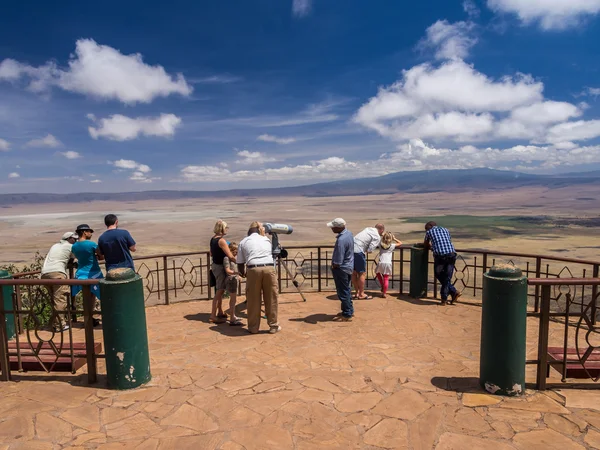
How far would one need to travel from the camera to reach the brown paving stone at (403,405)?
3678 mm

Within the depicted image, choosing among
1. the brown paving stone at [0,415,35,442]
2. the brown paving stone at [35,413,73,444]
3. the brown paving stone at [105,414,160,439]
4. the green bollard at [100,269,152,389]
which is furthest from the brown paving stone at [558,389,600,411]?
the brown paving stone at [0,415,35,442]

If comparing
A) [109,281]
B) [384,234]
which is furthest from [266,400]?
[384,234]

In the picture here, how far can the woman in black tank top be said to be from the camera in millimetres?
6309

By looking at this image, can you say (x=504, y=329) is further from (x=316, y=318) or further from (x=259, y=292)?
(x=316, y=318)

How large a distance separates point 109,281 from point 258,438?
2047mm

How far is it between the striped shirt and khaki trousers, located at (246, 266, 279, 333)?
330 cm

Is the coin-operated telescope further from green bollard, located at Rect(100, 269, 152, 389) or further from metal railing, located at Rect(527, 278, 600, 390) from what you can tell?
metal railing, located at Rect(527, 278, 600, 390)

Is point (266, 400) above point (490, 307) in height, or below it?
below

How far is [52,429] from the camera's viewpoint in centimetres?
347

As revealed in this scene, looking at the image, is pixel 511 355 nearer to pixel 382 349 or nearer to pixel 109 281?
pixel 382 349

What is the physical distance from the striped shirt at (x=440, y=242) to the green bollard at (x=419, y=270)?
1.43 feet

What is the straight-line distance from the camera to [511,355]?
3.80 meters

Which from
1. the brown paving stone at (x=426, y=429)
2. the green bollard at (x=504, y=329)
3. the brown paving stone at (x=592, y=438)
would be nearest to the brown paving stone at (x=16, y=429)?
the brown paving stone at (x=426, y=429)

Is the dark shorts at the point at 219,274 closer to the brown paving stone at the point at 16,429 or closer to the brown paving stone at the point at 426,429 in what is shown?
the brown paving stone at the point at 16,429
